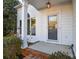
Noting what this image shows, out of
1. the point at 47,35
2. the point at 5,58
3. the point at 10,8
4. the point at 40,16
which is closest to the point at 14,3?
the point at 10,8

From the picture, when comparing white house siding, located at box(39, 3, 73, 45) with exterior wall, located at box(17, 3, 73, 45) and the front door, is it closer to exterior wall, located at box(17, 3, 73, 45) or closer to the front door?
exterior wall, located at box(17, 3, 73, 45)

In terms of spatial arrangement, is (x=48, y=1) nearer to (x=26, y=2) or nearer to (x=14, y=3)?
(x=26, y=2)

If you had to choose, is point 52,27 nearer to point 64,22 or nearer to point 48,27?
point 48,27

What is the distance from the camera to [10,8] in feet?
58.8

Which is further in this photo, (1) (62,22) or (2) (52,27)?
(2) (52,27)

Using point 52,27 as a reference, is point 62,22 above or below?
above

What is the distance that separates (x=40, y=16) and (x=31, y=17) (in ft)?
4.50

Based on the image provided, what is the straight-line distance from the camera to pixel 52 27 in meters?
9.84

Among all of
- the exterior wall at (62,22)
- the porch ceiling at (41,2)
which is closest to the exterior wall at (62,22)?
the exterior wall at (62,22)

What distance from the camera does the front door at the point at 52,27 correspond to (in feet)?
31.2

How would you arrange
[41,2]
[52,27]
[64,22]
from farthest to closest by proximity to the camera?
[41,2], [52,27], [64,22]

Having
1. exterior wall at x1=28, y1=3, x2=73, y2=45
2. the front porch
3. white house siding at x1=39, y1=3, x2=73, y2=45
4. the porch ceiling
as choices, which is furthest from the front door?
the porch ceiling

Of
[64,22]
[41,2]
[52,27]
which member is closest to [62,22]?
[64,22]

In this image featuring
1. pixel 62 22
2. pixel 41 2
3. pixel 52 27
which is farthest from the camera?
pixel 41 2
